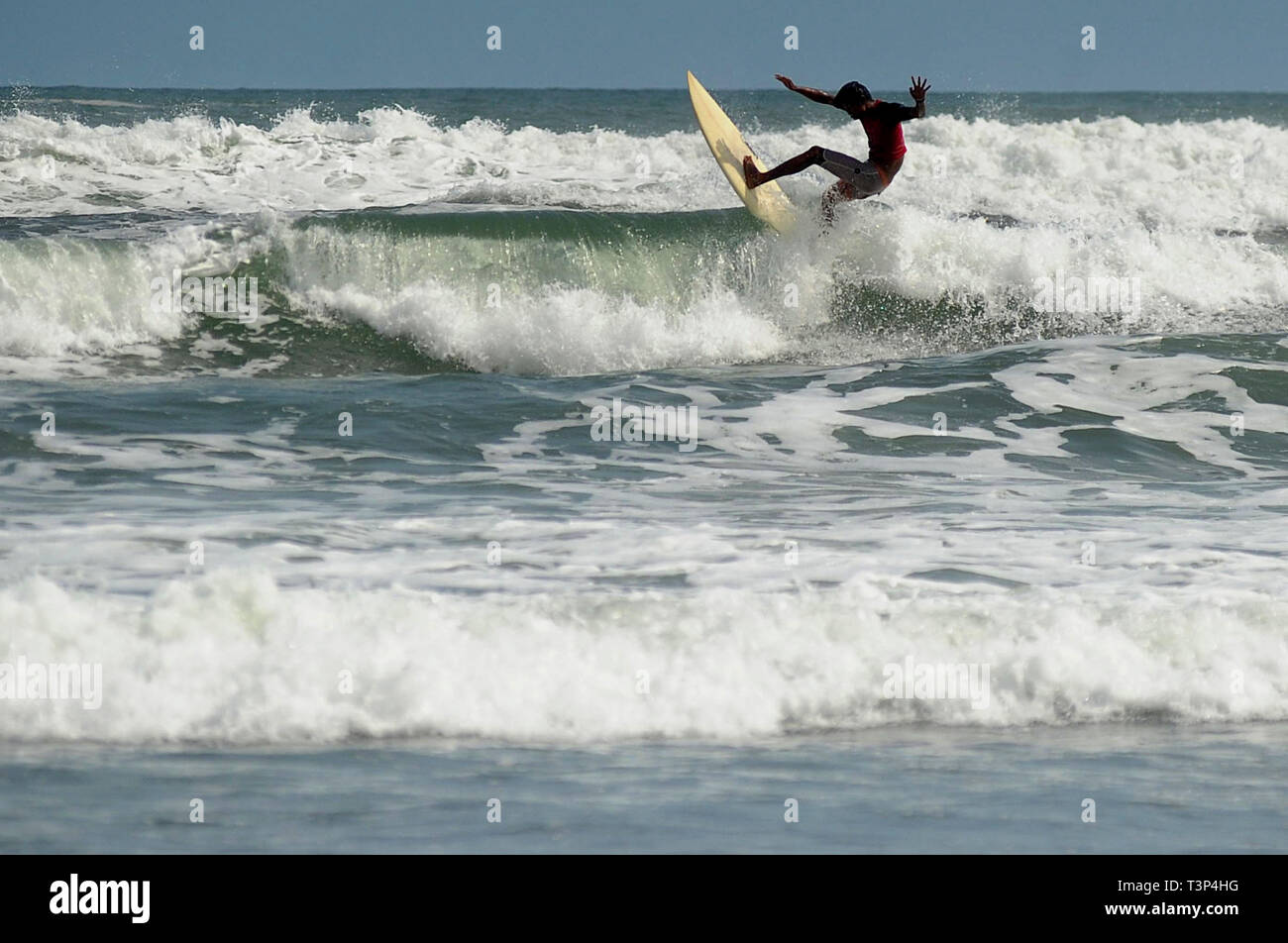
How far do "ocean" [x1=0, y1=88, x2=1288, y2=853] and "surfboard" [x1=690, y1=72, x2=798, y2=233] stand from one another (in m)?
0.23

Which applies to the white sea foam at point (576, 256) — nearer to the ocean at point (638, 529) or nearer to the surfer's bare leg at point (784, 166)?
the ocean at point (638, 529)

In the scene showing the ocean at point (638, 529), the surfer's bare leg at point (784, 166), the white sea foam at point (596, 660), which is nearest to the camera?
the ocean at point (638, 529)

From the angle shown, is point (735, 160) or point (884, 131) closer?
point (884, 131)

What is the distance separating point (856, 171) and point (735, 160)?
2194mm

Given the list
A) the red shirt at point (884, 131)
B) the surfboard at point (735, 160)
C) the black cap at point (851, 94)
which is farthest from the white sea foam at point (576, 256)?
the black cap at point (851, 94)

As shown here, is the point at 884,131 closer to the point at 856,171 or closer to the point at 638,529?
the point at 856,171

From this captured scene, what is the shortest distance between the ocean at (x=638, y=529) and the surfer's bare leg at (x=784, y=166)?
150cm

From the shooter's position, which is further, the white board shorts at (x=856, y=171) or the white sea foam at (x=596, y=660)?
the white board shorts at (x=856, y=171)

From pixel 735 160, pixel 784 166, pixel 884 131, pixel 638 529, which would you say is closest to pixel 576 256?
pixel 735 160

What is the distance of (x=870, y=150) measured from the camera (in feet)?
34.9

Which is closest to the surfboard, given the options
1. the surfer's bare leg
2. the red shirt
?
the surfer's bare leg

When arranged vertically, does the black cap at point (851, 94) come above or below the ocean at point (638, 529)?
above

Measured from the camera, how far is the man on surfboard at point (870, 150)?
9609 millimetres

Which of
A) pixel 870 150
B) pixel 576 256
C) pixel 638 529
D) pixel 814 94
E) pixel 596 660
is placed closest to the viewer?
pixel 596 660
